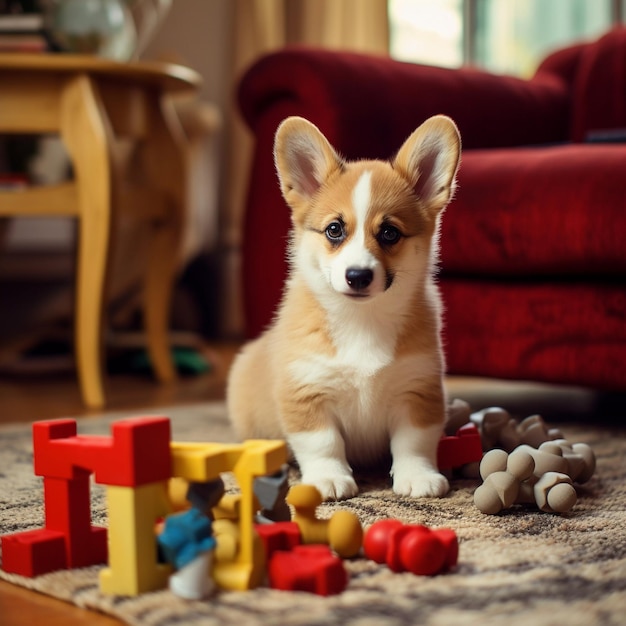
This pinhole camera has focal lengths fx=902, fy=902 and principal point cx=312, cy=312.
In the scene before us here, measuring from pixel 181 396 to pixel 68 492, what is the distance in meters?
1.43

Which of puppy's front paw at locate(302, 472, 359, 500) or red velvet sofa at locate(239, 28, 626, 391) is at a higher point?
red velvet sofa at locate(239, 28, 626, 391)

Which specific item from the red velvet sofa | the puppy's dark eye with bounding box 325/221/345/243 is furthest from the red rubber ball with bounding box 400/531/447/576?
the red velvet sofa

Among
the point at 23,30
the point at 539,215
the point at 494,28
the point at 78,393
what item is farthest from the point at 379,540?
the point at 494,28

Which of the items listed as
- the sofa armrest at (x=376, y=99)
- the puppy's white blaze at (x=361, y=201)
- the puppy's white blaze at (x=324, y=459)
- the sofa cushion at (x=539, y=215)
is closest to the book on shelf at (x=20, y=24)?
the sofa armrest at (x=376, y=99)

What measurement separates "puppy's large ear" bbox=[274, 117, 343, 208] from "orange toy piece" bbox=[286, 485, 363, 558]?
541mm

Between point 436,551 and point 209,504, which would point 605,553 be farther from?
point 209,504

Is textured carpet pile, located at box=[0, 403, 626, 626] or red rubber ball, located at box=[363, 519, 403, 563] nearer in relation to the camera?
textured carpet pile, located at box=[0, 403, 626, 626]

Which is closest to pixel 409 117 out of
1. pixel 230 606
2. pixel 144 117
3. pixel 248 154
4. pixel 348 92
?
pixel 348 92

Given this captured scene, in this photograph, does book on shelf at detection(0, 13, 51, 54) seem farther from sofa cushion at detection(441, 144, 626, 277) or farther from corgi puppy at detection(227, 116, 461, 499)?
corgi puppy at detection(227, 116, 461, 499)

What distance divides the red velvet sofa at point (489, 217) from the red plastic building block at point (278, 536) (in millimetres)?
932

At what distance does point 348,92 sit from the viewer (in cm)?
201

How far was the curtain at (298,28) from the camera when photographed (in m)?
3.75

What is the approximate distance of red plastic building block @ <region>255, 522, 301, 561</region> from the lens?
970mm

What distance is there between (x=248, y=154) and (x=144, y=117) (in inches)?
53.5
